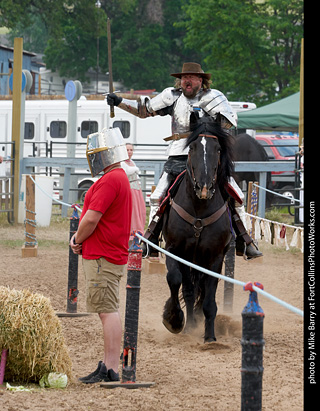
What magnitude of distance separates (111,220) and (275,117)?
544 inches

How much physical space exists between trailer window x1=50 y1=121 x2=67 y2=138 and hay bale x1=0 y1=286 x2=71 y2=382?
56.8 ft

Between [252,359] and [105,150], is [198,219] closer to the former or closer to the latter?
[105,150]

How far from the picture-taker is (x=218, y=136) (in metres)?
6.70

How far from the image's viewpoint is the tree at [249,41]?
35.0 metres

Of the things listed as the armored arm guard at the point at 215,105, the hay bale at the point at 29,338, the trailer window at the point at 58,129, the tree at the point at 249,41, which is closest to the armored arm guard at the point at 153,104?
the armored arm guard at the point at 215,105

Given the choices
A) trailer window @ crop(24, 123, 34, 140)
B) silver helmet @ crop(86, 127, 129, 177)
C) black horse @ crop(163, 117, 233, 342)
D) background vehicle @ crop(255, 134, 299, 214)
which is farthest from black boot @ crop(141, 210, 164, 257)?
trailer window @ crop(24, 123, 34, 140)

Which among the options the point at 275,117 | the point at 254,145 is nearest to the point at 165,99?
the point at 254,145

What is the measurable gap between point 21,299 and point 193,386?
131 cm

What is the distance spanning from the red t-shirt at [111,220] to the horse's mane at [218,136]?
1.42 metres

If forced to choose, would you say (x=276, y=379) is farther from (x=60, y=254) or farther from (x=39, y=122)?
(x=39, y=122)

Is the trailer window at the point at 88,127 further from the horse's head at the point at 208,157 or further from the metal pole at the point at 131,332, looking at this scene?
the metal pole at the point at 131,332

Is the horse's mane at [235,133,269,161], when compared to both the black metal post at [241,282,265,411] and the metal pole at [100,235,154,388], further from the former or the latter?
the black metal post at [241,282,265,411]

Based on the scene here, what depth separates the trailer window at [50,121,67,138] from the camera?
2227 centimetres
